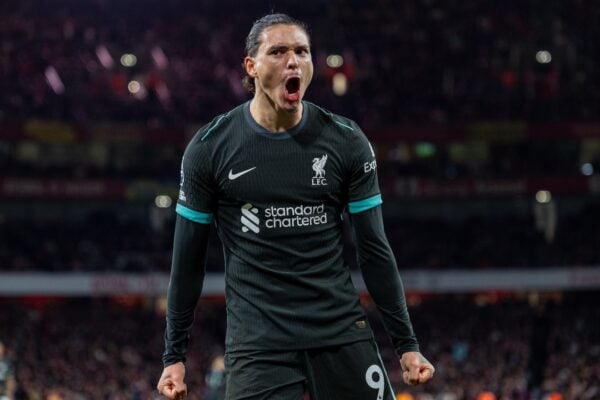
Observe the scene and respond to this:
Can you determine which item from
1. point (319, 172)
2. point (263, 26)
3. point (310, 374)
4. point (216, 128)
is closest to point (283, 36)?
point (263, 26)

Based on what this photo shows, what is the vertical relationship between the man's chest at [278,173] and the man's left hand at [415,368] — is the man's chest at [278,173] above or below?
above

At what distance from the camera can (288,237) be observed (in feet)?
14.8

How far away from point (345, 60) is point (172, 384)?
3859 centimetres

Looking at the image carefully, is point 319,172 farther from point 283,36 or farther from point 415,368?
point 415,368

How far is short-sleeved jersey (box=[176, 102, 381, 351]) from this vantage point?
4.48 m

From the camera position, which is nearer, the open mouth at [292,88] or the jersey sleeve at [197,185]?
the open mouth at [292,88]

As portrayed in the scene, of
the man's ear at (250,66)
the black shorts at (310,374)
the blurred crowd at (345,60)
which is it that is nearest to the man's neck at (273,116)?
the man's ear at (250,66)

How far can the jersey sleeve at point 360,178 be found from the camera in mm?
4645

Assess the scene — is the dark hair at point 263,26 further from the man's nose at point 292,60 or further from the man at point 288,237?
the man's nose at point 292,60

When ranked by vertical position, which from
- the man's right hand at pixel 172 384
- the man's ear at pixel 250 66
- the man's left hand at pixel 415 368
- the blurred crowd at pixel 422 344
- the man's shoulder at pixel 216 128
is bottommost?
the blurred crowd at pixel 422 344

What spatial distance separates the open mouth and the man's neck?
90 mm

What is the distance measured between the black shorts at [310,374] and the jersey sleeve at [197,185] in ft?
2.12

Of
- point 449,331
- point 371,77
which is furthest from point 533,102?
point 449,331

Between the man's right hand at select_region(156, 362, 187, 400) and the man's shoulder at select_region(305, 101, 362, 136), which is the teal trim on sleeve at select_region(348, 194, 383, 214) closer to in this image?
the man's shoulder at select_region(305, 101, 362, 136)
